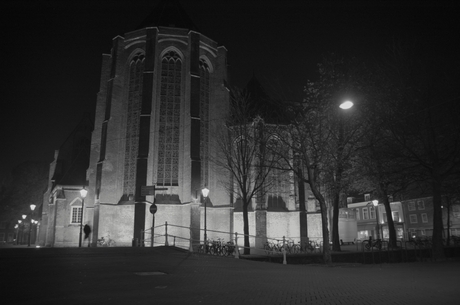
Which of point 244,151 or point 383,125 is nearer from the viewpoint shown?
Answer: point 383,125

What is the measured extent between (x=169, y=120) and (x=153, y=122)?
1581 mm

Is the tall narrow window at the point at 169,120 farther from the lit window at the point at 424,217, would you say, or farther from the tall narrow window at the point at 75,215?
the lit window at the point at 424,217

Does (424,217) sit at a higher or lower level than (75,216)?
higher

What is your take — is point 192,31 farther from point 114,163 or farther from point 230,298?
point 230,298

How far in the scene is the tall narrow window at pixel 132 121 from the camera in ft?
114

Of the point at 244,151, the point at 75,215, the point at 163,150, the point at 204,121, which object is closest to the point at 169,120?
the point at 163,150

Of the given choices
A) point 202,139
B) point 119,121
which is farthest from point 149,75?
point 202,139

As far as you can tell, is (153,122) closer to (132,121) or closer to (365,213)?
(132,121)

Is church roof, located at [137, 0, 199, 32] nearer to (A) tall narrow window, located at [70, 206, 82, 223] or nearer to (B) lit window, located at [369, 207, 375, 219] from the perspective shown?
(A) tall narrow window, located at [70, 206, 82, 223]

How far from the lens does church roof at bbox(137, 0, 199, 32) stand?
129ft

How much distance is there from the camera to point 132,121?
119ft

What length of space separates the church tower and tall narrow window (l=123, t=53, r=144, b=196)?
0.09 m

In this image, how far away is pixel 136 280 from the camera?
896cm

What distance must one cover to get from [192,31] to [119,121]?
37.3 feet
